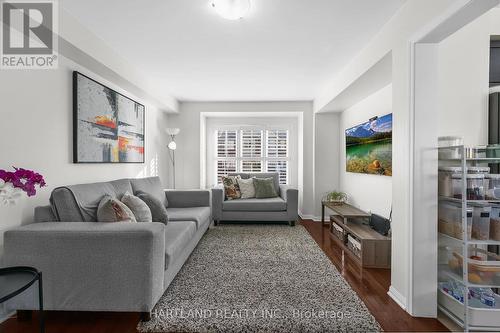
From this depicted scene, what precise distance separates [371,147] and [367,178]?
52 centimetres

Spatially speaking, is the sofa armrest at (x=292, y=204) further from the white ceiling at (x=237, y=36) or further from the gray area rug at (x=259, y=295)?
the white ceiling at (x=237, y=36)

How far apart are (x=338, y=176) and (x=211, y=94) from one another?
2.86 meters

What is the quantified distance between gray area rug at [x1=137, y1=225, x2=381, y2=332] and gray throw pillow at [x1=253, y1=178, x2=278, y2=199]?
5.14 feet

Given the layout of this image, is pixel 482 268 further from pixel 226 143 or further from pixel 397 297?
pixel 226 143

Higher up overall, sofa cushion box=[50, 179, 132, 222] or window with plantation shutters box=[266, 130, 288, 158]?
window with plantation shutters box=[266, 130, 288, 158]

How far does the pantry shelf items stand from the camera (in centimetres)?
165

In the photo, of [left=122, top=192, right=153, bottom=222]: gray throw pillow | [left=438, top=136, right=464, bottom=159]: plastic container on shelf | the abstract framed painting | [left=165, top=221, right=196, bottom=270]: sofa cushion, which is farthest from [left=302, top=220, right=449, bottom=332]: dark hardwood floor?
the abstract framed painting

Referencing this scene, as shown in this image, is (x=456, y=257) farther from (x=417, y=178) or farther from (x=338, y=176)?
(x=338, y=176)

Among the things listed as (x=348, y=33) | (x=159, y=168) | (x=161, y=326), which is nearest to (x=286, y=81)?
(x=348, y=33)

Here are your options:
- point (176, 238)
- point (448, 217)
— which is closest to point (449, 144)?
point (448, 217)

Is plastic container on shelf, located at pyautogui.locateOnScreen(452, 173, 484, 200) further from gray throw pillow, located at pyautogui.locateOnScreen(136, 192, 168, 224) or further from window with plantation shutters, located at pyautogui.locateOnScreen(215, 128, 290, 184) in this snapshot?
window with plantation shutters, located at pyautogui.locateOnScreen(215, 128, 290, 184)

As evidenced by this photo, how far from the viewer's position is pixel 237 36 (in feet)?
7.93

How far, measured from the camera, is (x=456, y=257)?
5.94 feet

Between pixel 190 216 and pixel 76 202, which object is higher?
pixel 76 202
